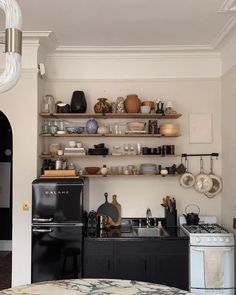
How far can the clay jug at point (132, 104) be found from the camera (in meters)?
3.83

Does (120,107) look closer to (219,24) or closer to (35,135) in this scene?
(35,135)

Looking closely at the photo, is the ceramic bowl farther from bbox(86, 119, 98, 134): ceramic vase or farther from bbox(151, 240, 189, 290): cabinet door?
bbox(151, 240, 189, 290): cabinet door

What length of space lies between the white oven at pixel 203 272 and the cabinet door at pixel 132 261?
473 mm

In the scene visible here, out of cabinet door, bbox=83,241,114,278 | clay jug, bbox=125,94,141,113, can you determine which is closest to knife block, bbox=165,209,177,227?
cabinet door, bbox=83,241,114,278

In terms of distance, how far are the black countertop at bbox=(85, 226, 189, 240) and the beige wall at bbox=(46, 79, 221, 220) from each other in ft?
1.13

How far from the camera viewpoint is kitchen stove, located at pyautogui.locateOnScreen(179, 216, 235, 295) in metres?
3.25

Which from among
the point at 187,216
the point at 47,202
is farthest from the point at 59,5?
the point at 187,216

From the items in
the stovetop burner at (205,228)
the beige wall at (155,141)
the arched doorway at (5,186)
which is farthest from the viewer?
the arched doorway at (5,186)

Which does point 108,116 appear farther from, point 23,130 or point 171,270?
point 171,270

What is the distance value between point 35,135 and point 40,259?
1313 millimetres

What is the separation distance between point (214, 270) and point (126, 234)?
972 mm

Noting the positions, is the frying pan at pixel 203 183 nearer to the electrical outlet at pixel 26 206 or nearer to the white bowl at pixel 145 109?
the white bowl at pixel 145 109

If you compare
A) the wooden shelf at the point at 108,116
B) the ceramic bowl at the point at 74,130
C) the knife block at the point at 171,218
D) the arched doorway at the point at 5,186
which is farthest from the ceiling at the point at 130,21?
the arched doorway at the point at 5,186

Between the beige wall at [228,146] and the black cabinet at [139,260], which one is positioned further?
the beige wall at [228,146]
